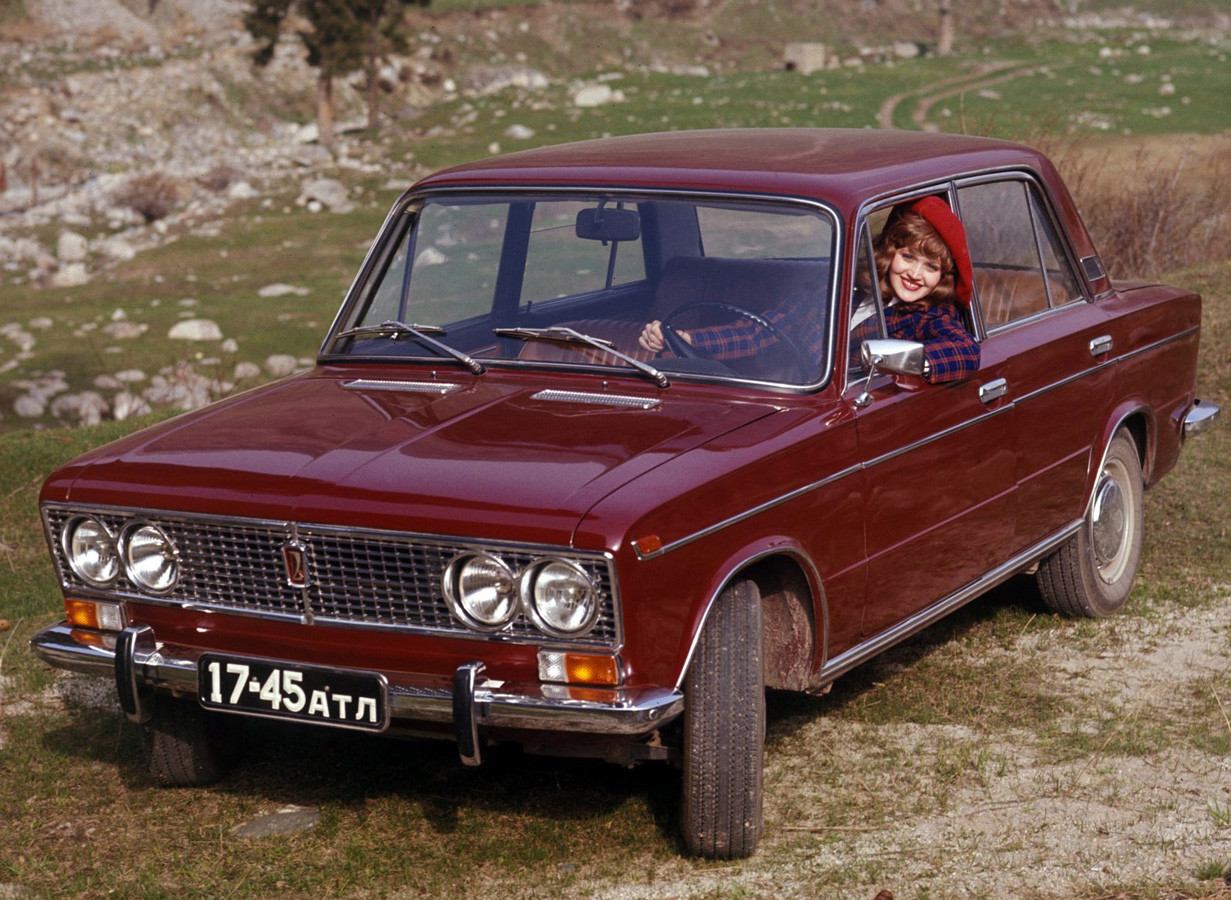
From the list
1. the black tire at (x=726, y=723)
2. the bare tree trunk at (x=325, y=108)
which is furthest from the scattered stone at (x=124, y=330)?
the bare tree trunk at (x=325, y=108)

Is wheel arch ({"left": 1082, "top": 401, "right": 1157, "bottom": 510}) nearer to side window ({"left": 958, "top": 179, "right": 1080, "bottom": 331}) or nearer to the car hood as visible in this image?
side window ({"left": 958, "top": 179, "right": 1080, "bottom": 331})

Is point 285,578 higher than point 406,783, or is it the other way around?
point 285,578

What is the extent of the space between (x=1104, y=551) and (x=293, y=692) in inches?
140

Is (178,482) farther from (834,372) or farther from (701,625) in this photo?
(834,372)

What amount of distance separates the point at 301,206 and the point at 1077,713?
2212 cm

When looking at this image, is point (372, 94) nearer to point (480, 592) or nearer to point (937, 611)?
point (937, 611)

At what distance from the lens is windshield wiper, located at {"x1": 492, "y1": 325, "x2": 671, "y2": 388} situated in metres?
4.53

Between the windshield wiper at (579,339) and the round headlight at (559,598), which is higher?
the windshield wiper at (579,339)

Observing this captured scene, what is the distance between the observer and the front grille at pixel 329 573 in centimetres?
377

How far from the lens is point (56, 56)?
169ft

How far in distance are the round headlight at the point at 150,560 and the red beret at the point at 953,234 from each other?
2.55 metres

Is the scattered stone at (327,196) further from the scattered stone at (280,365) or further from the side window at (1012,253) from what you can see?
the side window at (1012,253)

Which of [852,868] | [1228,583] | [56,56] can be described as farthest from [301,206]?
[56,56]

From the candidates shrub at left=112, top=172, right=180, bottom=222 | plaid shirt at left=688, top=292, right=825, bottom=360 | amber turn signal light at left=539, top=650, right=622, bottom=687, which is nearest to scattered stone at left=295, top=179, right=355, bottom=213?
shrub at left=112, top=172, right=180, bottom=222
